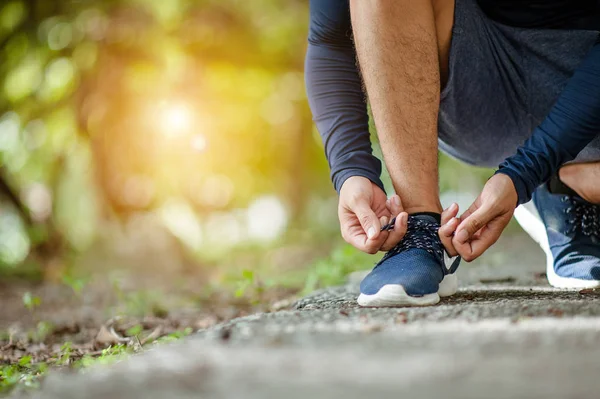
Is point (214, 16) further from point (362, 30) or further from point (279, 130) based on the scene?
point (362, 30)

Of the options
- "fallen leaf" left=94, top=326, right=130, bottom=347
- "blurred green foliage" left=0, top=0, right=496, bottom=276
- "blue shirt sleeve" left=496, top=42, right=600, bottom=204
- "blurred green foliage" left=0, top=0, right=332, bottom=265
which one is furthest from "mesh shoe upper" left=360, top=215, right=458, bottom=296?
"blurred green foliage" left=0, top=0, right=332, bottom=265

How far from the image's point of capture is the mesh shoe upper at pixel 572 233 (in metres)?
1.94

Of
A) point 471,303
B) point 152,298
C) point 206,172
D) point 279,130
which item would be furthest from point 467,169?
point 471,303

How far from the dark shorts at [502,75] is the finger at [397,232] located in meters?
0.57

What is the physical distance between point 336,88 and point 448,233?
0.66 meters

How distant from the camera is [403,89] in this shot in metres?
1.70

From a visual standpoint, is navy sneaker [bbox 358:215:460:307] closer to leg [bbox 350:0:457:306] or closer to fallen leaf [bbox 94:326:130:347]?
leg [bbox 350:0:457:306]

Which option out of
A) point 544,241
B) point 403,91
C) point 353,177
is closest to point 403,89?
point 403,91

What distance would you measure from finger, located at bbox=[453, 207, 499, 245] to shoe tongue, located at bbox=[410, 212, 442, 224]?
10 cm

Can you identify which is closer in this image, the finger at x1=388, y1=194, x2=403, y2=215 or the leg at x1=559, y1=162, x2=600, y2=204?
the finger at x1=388, y1=194, x2=403, y2=215

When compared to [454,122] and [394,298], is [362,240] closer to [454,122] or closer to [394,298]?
[394,298]

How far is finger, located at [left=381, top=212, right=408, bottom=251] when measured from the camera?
1567mm

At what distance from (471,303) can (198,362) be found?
0.80 metres

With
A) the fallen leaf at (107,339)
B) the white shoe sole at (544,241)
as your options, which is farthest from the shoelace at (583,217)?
the fallen leaf at (107,339)
